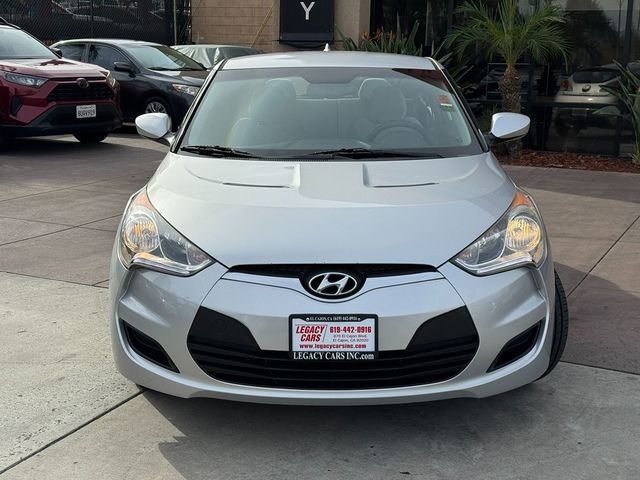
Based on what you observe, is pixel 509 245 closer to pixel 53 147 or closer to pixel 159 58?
pixel 53 147

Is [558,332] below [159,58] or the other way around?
below

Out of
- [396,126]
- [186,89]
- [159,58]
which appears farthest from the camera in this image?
[159,58]

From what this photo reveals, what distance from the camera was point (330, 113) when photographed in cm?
445

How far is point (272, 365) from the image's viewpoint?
305 centimetres

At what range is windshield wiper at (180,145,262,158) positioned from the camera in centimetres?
407

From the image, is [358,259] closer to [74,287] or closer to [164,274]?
[164,274]

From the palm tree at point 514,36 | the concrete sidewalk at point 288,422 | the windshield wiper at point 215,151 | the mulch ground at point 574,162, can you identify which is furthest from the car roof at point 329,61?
the mulch ground at point 574,162

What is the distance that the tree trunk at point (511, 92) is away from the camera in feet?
36.0

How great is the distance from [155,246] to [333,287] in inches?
30.3

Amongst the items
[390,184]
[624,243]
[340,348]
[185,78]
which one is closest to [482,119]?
[185,78]

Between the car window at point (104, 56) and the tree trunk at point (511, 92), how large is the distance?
5.87 metres

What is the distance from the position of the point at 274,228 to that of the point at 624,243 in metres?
4.18

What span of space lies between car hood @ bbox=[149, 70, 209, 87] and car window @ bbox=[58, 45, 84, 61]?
167 cm

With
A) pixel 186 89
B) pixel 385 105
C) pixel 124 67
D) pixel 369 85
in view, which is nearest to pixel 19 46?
pixel 124 67
